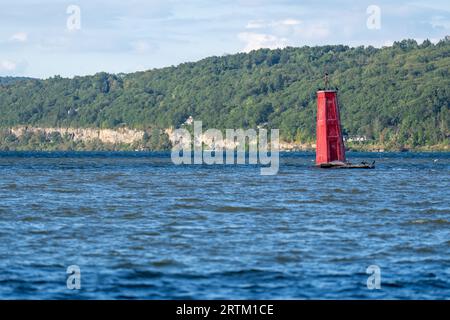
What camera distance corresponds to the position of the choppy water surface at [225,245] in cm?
2806

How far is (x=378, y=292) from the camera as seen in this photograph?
89.7ft

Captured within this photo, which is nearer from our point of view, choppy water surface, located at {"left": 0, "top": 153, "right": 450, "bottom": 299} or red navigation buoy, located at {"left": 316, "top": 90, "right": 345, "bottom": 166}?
choppy water surface, located at {"left": 0, "top": 153, "right": 450, "bottom": 299}

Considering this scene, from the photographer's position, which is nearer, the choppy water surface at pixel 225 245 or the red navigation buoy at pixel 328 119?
the choppy water surface at pixel 225 245

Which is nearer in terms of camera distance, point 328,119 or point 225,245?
point 225,245

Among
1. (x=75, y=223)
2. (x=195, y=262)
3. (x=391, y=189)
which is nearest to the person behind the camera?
(x=195, y=262)

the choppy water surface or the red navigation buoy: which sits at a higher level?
the red navigation buoy

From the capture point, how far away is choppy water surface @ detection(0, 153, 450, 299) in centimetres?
2806

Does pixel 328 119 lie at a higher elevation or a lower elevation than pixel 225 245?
higher

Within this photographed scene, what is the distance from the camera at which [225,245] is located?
3612cm

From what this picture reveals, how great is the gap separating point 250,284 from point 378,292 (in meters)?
3.34
